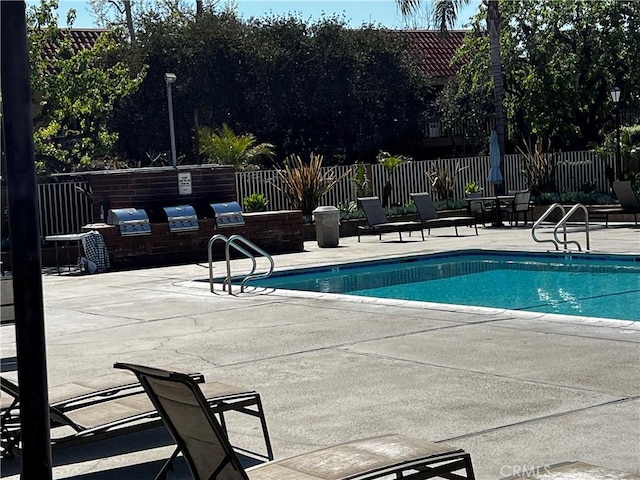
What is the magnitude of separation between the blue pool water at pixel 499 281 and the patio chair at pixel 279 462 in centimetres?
785

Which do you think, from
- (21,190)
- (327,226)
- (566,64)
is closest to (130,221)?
(327,226)

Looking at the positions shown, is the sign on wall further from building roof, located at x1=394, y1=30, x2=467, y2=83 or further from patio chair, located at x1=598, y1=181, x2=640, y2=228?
building roof, located at x1=394, y1=30, x2=467, y2=83

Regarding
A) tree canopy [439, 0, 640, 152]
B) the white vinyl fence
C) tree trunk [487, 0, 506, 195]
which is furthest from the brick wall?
tree canopy [439, 0, 640, 152]

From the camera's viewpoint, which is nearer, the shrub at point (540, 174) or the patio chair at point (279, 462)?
the patio chair at point (279, 462)

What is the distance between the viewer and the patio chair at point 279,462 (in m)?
4.52

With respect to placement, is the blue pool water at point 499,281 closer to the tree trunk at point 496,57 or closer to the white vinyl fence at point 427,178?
the white vinyl fence at point 427,178

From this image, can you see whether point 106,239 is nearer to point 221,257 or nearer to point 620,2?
point 221,257

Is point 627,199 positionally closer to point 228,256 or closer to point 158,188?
point 158,188

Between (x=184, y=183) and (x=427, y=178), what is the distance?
1005 cm

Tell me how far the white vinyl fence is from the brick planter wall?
Result: 13.5ft

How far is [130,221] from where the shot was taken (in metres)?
19.9

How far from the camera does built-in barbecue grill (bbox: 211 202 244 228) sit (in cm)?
2112

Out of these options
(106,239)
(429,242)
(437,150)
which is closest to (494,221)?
(429,242)

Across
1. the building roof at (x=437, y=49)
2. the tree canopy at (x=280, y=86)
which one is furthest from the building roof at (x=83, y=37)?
the building roof at (x=437, y=49)
